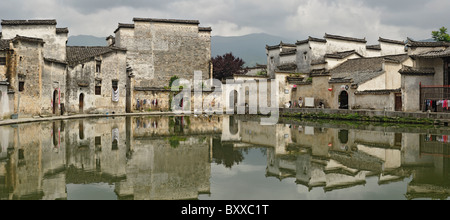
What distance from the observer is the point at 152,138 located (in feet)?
49.5

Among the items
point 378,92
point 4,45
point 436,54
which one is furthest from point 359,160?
point 4,45

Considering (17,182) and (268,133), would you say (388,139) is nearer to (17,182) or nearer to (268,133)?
(268,133)

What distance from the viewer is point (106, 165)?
934cm

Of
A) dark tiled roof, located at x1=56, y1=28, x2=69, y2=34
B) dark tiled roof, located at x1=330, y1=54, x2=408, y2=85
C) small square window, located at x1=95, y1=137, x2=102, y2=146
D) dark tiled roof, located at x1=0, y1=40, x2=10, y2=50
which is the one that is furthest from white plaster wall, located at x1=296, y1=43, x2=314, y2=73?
small square window, located at x1=95, y1=137, x2=102, y2=146

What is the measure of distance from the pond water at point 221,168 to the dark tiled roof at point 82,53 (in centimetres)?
1553

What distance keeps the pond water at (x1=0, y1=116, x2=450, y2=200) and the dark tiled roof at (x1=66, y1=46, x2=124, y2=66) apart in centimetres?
1553

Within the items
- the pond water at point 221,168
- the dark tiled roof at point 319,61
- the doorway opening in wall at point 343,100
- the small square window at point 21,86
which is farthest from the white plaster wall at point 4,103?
the dark tiled roof at point 319,61

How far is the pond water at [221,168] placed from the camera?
6.81 meters

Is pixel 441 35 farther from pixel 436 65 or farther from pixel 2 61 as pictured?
pixel 2 61

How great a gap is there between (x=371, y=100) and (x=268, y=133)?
11.6m

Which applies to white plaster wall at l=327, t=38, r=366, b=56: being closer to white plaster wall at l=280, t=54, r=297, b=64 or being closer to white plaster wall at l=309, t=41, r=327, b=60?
white plaster wall at l=309, t=41, r=327, b=60

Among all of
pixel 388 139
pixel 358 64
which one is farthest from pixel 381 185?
pixel 358 64

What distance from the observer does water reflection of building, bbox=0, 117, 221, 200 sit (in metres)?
6.91

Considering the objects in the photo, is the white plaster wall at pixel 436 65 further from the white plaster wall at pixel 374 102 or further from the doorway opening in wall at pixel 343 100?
the doorway opening in wall at pixel 343 100
